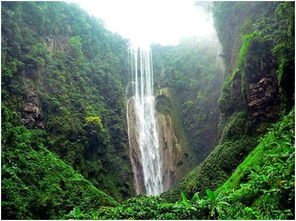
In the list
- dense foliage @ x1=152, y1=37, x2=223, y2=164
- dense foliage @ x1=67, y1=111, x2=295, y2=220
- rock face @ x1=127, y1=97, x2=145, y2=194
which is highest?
dense foliage @ x1=152, y1=37, x2=223, y2=164

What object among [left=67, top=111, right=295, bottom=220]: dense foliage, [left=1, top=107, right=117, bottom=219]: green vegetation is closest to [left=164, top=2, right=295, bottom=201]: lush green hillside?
[left=67, top=111, right=295, bottom=220]: dense foliage

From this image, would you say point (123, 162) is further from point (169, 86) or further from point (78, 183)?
point (169, 86)

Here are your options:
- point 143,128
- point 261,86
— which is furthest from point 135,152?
point 261,86

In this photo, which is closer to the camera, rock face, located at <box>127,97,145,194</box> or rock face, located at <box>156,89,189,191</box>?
rock face, located at <box>127,97,145,194</box>

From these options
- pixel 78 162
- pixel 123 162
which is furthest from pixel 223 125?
pixel 78 162

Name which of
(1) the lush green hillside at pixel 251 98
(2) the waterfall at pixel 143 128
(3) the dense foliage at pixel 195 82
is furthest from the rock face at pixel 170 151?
(1) the lush green hillside at pixel 251 98

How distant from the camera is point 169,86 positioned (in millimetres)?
30156

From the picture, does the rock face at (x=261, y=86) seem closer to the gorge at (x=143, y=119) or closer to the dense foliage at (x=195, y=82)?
the gorge at (x=143, y=119)

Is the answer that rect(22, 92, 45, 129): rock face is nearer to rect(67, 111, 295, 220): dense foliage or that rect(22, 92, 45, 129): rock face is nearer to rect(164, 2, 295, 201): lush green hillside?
rect(67, 111, 295, 220): dense foliage

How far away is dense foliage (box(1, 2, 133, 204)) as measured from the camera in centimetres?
1680

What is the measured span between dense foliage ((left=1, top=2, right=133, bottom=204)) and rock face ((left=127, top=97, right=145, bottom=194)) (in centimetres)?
83

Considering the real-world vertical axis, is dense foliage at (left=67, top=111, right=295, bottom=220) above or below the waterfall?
below

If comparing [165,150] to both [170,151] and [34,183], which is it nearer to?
[170,151]

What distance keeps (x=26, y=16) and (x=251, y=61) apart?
15.7 metres
